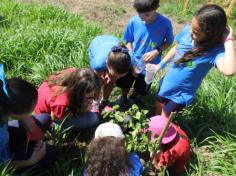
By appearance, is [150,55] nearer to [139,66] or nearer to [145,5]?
[139,66]

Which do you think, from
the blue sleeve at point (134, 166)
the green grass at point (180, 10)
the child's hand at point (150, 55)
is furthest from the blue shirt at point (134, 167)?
the green grass at point (180, 10)

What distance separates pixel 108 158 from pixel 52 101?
3.07 feet

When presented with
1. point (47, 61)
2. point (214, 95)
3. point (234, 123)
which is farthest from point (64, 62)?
point (234, 123)

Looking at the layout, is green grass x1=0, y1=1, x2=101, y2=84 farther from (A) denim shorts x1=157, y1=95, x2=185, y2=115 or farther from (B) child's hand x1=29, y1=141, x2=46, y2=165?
(B) child's hand x1=29, y1=141, x2=46, y2=165

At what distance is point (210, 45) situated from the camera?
3.13 m

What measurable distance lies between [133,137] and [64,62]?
2.08m

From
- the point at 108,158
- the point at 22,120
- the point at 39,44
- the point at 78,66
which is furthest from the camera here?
the point at 39,44

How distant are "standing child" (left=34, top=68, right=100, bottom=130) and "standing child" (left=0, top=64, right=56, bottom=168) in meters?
0.33

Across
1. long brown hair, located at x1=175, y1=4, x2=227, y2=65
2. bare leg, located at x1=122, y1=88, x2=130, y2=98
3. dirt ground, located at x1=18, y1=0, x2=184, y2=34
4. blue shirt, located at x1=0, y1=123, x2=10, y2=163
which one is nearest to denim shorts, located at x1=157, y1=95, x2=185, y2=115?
long brown hair, located at x1=175, y1=4, x2=227, y2=65

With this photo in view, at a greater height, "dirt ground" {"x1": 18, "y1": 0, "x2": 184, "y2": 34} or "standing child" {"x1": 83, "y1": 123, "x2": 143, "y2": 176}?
"standing child" {"x1": 83, "y1": 123, "x2": 143, "y2": 176}

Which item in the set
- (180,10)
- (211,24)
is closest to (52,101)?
(211,24)

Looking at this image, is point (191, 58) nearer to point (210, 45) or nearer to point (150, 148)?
point (210, 45)

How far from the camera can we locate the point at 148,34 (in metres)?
3.90

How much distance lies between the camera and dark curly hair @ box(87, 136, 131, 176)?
245 centimetres
